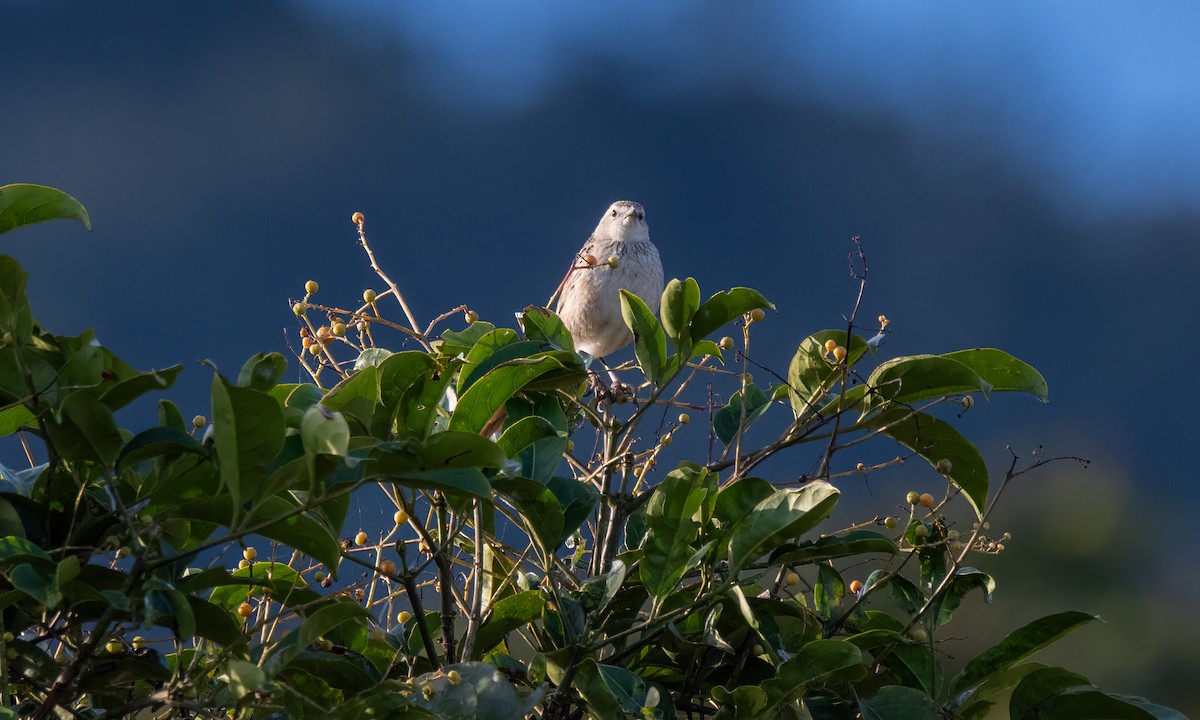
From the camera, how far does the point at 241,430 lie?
1.29m

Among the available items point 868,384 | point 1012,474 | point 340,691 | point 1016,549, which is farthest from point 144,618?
point 1016,549

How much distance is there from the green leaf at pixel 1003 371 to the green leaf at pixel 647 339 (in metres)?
0.45

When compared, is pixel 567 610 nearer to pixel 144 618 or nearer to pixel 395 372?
pixel 395 372

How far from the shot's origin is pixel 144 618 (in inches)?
52.4

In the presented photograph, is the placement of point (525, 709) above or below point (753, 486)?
below

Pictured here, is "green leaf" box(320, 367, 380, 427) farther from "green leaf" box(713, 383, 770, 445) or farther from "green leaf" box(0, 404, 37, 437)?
"green leaf" box(713, 383, 770, 445)

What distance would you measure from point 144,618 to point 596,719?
0.55 metres

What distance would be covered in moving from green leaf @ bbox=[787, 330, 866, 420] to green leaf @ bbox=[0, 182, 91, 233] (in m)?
1.04

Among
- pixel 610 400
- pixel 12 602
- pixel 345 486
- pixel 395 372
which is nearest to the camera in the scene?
pixel 345 486

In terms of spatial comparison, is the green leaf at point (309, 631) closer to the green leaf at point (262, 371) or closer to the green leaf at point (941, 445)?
the green leaf at point (262, 371)

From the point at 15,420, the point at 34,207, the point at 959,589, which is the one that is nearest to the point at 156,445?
the point at 15,420

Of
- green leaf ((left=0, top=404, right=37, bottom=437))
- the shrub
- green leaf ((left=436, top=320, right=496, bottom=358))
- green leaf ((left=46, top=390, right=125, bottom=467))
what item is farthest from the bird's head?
green leaf ((left=46, top=390, right=125, bottom=467))

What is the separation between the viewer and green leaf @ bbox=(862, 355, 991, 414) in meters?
1.77

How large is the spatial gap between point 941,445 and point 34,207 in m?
1.34
